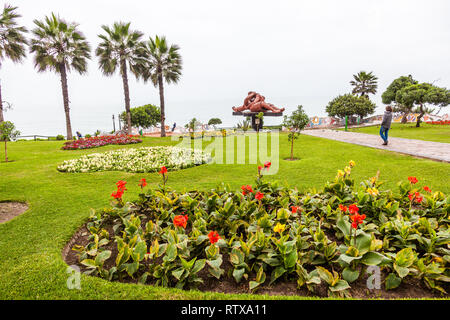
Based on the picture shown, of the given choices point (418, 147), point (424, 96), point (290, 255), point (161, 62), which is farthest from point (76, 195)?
point (424, 96)

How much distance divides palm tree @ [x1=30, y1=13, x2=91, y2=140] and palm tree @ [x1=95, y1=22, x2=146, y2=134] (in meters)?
2.06

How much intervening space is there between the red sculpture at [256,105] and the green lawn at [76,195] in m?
18.5

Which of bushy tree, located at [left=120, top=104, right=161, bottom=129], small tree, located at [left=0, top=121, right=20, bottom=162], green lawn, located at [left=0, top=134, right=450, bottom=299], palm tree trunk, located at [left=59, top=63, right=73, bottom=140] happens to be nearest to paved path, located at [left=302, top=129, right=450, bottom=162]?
green lawn, located at [left=0, top=134, right=450, bottom=299]

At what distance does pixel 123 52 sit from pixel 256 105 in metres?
15.2

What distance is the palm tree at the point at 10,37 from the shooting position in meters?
19.8

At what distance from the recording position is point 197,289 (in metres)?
2.38

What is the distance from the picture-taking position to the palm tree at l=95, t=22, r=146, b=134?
68.8ft

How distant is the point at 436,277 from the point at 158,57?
24.3 m

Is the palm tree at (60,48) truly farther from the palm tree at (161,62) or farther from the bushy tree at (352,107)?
the bushy tree at (352,107)

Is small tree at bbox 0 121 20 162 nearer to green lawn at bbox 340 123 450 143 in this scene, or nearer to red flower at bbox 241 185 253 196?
red flower at bbox 241 185 253 196

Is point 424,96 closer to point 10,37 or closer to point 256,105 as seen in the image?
point 256,105
